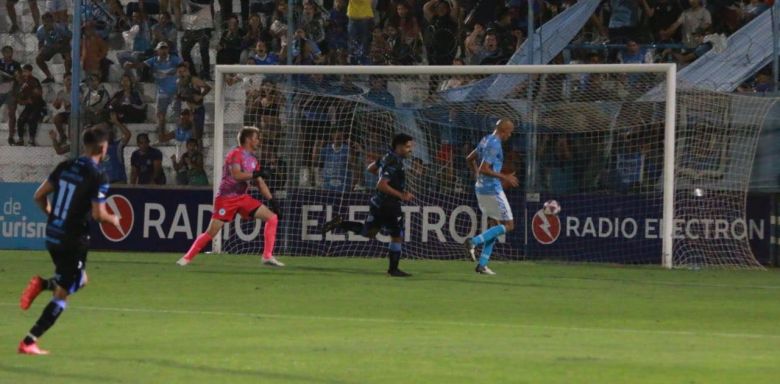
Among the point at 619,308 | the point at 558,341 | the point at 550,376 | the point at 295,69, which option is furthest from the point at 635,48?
the point at 550,376

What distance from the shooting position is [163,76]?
2875 centimetres

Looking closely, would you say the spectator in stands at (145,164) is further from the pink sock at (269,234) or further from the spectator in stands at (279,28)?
the pink sock at (269,234)

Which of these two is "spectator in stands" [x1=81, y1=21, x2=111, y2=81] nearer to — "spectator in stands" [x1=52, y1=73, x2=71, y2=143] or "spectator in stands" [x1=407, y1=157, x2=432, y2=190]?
"spectator in stands" [x1=52, y1=73, x2=71, y2=143]

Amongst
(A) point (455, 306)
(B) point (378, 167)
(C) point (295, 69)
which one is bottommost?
(A) point (455, 306)

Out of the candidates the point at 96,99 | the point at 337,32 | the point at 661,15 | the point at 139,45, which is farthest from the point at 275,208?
the point at 139,45

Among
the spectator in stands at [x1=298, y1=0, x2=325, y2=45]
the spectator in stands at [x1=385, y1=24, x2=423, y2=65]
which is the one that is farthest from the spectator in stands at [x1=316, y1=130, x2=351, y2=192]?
the spectator in stands at [x1=298, y1=0, x2=325, y2=45]

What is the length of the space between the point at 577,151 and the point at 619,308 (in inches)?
319

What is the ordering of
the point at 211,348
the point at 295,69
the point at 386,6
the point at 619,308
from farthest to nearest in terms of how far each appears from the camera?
the point at 386,6 → the point at 295,69 → the point at 619,308 → the point at 211,348

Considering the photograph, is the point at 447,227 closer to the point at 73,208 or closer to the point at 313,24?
the point at 313,24

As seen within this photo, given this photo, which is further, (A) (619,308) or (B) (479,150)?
(B) (479,150)

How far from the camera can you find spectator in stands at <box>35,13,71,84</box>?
30.5m

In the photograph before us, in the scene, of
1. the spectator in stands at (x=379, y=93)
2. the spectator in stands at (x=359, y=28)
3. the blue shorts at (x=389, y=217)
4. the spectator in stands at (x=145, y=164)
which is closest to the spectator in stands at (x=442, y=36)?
the spectator in stands at (x=359, y=28)

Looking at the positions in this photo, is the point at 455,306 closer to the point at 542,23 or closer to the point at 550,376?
the point at 550,376

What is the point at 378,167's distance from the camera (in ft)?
68.7
